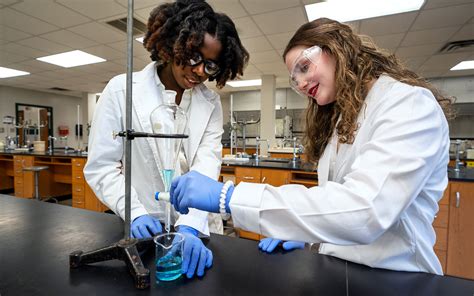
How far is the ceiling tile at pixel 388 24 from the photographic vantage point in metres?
3.44

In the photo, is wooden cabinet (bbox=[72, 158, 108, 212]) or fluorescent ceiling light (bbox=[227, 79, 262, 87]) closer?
wooden cabinet (bbox=[72, 158, 108, 212])

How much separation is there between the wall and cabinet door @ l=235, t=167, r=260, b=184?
26.5 feet

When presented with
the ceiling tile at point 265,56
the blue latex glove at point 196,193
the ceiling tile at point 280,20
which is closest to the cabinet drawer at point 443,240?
the blue latex glove at point 196,193

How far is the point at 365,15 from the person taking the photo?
3445 mm

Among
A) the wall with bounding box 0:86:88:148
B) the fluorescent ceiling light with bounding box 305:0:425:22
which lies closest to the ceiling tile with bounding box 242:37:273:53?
the fluorescent ceiling light with bounding box 305:0:425:22

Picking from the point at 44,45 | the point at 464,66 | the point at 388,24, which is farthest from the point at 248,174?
the point at 464,66

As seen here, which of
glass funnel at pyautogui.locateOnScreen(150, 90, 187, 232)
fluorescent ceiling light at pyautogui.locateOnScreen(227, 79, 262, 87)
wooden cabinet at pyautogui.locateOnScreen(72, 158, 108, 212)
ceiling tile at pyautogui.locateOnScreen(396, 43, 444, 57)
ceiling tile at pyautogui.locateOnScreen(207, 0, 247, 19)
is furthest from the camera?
fluorescent ceiling light at pyautogui.locateOnScreen(227, 79, 262, 87)

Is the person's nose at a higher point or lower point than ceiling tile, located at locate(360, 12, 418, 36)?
lower

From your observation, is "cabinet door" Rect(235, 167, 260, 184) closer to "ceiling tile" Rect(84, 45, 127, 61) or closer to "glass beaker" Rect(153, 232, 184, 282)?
"glass beaker" Rect(153, 232, 184, 282)

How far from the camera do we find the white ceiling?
320 centimetres

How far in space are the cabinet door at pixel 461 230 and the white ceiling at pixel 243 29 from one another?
65.9 inches

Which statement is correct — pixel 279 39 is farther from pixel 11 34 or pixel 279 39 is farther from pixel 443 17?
pixel 11 34

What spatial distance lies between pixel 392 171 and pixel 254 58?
5.07m

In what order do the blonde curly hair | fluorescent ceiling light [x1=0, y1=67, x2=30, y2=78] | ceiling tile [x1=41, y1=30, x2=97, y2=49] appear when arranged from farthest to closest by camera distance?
1. fluorescent ceiling light [x1=0, y1=67, x2=30, y2=78]
2. ceiling tile [x1=41, y1=30, x2=97, y2=49]
3. the blonde curly hair
